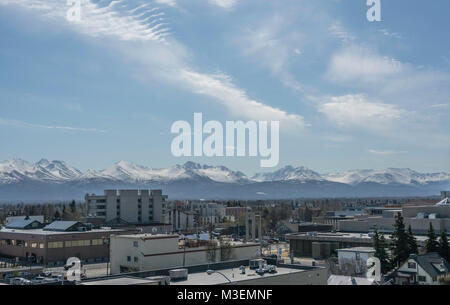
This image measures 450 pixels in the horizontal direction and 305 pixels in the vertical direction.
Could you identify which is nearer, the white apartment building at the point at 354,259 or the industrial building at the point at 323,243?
the white apartment building at the point at 354,259

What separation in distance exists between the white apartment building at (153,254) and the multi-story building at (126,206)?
2093 inches

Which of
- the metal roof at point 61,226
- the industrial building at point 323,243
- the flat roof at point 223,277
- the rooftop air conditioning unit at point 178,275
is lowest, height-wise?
the industrial building at point 323,243

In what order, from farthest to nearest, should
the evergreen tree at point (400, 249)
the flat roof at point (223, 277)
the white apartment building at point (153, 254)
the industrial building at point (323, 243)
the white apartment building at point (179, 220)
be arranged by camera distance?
the white apartment building at point (179, 220), the industrial building at point (323, 243), the evergreen tree at point (400, 249), the white apartment building at point (153, 254), the flat roof at point (223, 277)

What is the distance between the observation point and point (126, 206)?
311 ft

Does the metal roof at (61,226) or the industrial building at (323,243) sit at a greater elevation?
the metal roof at (61,226)

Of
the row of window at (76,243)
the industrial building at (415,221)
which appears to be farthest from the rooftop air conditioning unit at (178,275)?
the industrial building at (415,221)

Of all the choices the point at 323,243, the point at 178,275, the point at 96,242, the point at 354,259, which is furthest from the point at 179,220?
the point at 178,275

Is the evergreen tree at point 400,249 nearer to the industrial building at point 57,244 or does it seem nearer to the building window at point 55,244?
the industrial building at point 57,244

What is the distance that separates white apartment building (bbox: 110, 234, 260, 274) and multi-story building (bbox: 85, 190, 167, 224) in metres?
53.2

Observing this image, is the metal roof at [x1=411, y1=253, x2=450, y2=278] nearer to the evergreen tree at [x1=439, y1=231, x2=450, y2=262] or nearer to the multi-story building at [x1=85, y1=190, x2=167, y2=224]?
the evergreen tree at [x1=439, y1=231, x2=450, y2=262]

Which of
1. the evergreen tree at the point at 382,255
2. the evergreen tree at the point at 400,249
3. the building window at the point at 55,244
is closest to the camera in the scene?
the evergreen tree at the point at 382,255

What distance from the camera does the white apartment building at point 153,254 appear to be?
37.3 m
